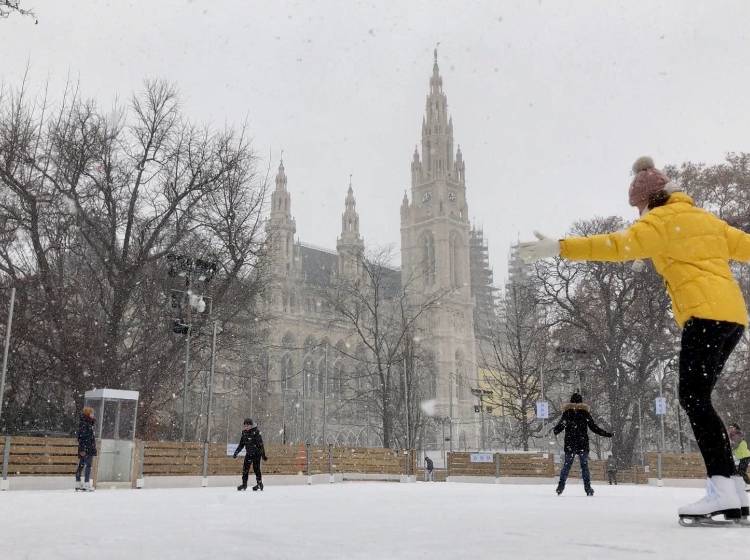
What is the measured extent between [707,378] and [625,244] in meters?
0.92

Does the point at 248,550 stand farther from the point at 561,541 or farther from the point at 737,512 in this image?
the point at 737,512

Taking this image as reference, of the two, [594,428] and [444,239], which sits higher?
[444,239]

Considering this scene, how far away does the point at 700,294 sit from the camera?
4.18 m

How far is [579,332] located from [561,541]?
29.3 metres

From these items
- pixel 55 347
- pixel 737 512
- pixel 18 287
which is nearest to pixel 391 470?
pixel 55 347

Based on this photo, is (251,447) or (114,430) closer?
(251,447)

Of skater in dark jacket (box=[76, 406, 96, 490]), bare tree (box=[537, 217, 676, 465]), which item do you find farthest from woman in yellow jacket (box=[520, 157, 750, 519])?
bare tree (box=[537, 217, 676, 465])

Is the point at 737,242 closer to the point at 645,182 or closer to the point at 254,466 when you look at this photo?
the point at 645,182

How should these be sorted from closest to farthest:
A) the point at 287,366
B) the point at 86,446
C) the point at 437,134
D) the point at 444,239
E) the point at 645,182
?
the point at 645,182
the point at 86,446
the point at 287,366
the point at 444,239
the point at 437,134

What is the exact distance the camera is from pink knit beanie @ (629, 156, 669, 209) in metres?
4.59

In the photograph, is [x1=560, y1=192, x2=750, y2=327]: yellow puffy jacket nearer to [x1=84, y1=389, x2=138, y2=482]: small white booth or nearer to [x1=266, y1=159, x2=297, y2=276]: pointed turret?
[x1=84, y1=389, x2=138, y2=482]: small white booth

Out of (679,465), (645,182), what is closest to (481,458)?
(679,465)

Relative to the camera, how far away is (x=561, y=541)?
366 cm

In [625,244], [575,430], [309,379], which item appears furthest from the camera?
[309,379]
